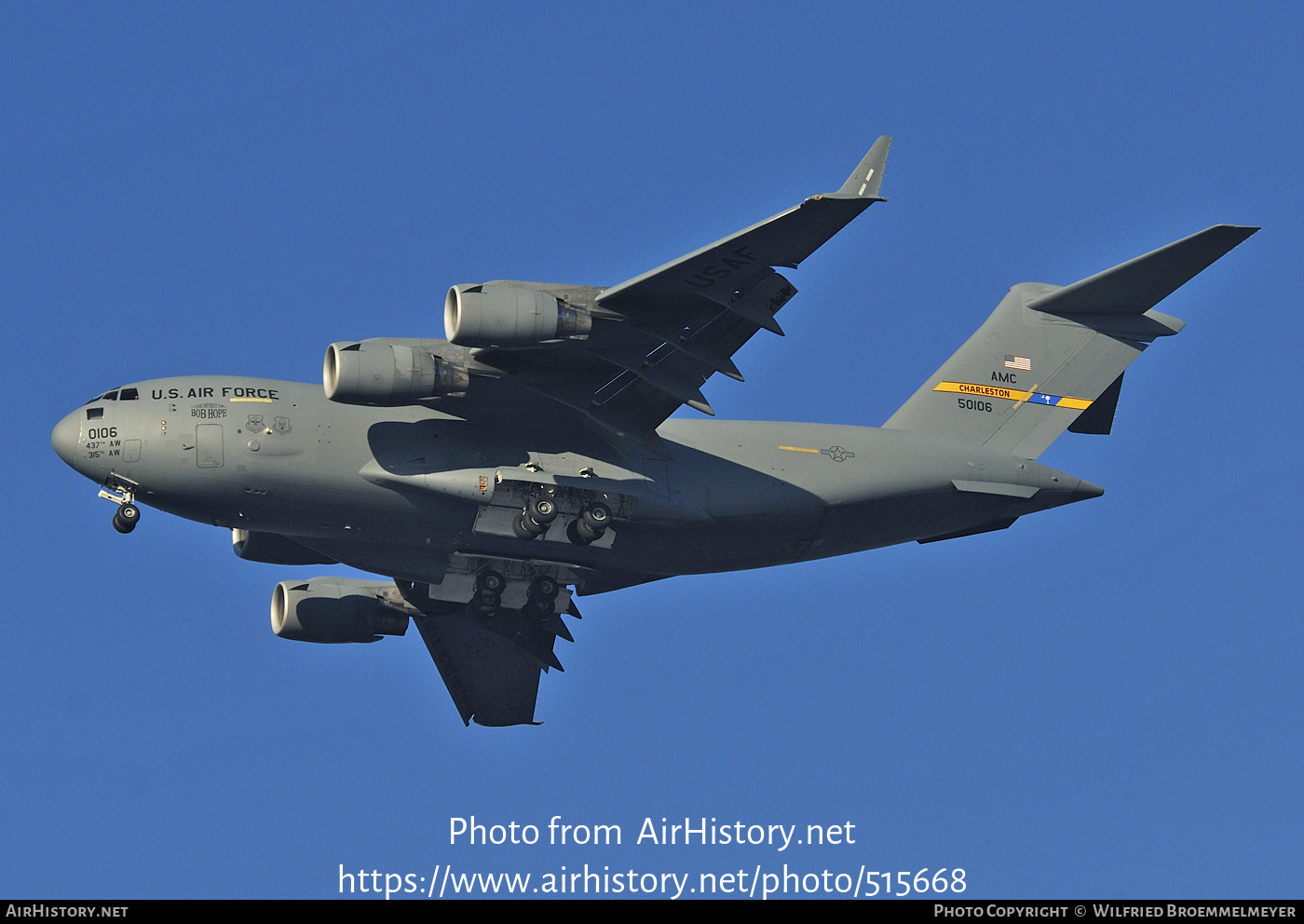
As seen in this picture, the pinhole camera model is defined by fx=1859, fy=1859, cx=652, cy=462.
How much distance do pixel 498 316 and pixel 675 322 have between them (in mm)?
2125

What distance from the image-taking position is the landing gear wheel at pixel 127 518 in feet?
66.2

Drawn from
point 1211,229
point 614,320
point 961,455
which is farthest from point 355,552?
point 1211,229

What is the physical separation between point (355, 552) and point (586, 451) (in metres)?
3.11

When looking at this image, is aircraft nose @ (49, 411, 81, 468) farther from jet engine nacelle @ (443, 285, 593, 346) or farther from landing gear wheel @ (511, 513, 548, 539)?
landing gear wheel @ (511, 513, 548, 539)

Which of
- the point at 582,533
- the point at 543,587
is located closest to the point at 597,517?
the point at 582,533

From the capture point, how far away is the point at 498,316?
63.0 ft

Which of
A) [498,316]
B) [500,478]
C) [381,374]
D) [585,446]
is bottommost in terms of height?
[500,478]

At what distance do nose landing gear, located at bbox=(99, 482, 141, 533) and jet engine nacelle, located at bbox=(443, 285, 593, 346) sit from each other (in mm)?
4050

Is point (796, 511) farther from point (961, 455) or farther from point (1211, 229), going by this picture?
point (1211, 229)

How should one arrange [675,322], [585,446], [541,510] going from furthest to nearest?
[585,446] < [541,510] < [675,322]

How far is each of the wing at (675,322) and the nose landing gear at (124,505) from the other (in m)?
4.09

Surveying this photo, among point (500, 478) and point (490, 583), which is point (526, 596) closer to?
point (490, 583)

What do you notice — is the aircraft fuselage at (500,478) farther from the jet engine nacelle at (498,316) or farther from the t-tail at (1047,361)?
the jet engine nacelle at (498,316)

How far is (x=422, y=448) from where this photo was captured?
20.8 metres
